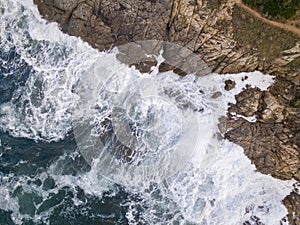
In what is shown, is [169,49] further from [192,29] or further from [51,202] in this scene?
[51,202]

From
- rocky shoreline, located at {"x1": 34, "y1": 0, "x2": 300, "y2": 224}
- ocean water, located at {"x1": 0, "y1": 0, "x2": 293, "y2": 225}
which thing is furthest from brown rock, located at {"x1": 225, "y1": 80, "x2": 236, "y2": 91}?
rocky shoreline, located at {"x1": 34, "y1": 0, "x2": 300, "y2": 224}

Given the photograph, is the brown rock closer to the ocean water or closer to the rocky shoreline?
the ocean water

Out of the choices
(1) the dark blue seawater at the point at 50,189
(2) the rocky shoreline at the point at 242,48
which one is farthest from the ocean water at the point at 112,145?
(2) the rocky shoreline at the point at 242,48

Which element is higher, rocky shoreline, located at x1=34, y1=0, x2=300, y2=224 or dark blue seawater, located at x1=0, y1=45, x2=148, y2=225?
rocky shoreline, located at x1=34, y1=0, x2=300, y2=224

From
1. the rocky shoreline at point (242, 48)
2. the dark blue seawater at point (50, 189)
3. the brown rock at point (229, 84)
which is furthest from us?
the brown rock at point (229, 84)

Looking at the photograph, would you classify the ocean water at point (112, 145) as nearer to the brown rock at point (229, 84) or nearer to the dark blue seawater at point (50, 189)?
the dark blue seawater at point (50, 189)

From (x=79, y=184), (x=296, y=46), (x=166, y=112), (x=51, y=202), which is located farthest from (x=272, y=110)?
(x=51, y=202)

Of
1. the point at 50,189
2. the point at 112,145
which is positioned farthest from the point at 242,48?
the point at 50,189
